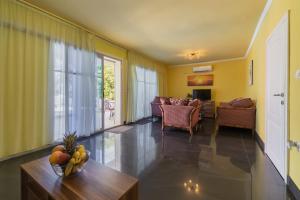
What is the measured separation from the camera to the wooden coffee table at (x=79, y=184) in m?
0.96

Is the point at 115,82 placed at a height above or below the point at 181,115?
above

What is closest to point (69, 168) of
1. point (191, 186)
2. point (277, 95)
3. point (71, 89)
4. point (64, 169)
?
point (64, 169)

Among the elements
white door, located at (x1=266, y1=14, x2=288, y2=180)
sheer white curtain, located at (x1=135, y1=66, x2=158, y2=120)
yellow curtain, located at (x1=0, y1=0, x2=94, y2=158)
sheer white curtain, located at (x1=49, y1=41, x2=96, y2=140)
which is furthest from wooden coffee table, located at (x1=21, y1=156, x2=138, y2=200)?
sheer white curtain, located at (x1=135, y1=66, x2=158, y2=120)

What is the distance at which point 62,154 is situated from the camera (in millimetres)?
1141

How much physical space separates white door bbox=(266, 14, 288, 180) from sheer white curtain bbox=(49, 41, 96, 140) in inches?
143

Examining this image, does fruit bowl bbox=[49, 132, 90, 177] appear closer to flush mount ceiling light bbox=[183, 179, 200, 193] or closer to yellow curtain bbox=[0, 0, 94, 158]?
flush mount ceiling light bbox=[183, 179, 200, 193]

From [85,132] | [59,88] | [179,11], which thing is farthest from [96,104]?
[179,11]

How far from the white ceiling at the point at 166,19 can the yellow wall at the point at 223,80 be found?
7.40 feet

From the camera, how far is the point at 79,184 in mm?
1066

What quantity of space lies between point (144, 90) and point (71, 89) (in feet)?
10.5

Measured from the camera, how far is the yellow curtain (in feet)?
7.73

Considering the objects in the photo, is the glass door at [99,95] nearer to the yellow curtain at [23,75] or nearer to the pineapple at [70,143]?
the yellow curtain at [23,75]

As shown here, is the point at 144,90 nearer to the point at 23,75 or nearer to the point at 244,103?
the point at 244,103

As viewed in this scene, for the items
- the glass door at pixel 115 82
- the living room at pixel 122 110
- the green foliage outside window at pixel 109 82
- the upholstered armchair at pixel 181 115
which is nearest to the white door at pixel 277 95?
Answer: the living room at pixel 122 110
